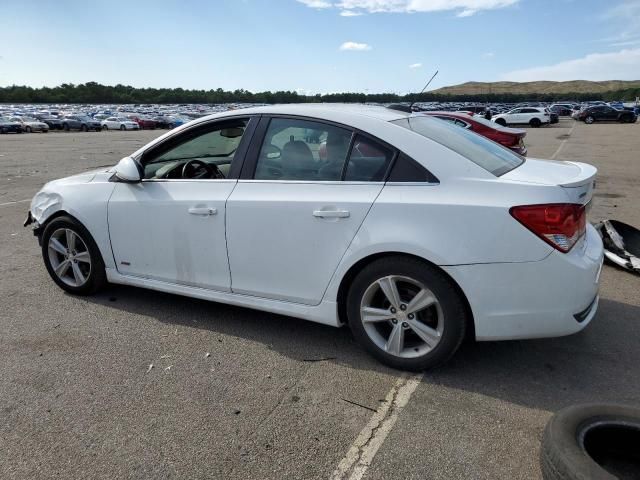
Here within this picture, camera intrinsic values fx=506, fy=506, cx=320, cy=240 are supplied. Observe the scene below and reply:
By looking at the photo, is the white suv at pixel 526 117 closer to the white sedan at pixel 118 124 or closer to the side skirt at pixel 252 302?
the white sedan at pixel 118 124

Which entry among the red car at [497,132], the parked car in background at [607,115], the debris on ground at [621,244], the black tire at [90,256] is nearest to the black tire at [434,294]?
the black tire at [90,256]

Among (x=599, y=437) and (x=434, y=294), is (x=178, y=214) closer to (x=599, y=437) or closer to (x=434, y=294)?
(x=434, y=294)

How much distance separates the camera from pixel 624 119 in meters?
44.3

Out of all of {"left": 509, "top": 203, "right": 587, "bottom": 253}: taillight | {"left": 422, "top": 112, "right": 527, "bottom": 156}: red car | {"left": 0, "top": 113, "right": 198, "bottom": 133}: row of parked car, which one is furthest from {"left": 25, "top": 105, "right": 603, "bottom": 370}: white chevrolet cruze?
{"left": 0, "top": 113, "right": 198, "bottom": 133}: row of parked car

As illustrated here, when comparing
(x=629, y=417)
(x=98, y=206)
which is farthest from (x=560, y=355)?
(x=98, y=206)

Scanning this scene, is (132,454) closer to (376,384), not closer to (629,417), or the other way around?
(376,384)

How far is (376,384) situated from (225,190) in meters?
1.68

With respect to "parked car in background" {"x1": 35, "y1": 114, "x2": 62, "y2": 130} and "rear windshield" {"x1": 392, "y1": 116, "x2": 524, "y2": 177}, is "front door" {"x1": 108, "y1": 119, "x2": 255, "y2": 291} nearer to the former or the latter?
"rear windshield" {"x1": 392, "y1": 116, "x2": 524, "y2": 177}

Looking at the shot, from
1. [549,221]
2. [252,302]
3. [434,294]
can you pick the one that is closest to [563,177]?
[549,221]

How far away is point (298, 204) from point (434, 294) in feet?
3.38

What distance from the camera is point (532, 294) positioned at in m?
2.82

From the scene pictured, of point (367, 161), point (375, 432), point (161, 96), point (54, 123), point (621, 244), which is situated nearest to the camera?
point (375, 432)

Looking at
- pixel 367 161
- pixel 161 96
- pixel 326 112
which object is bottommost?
pixel 161 96

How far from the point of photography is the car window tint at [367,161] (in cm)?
318
